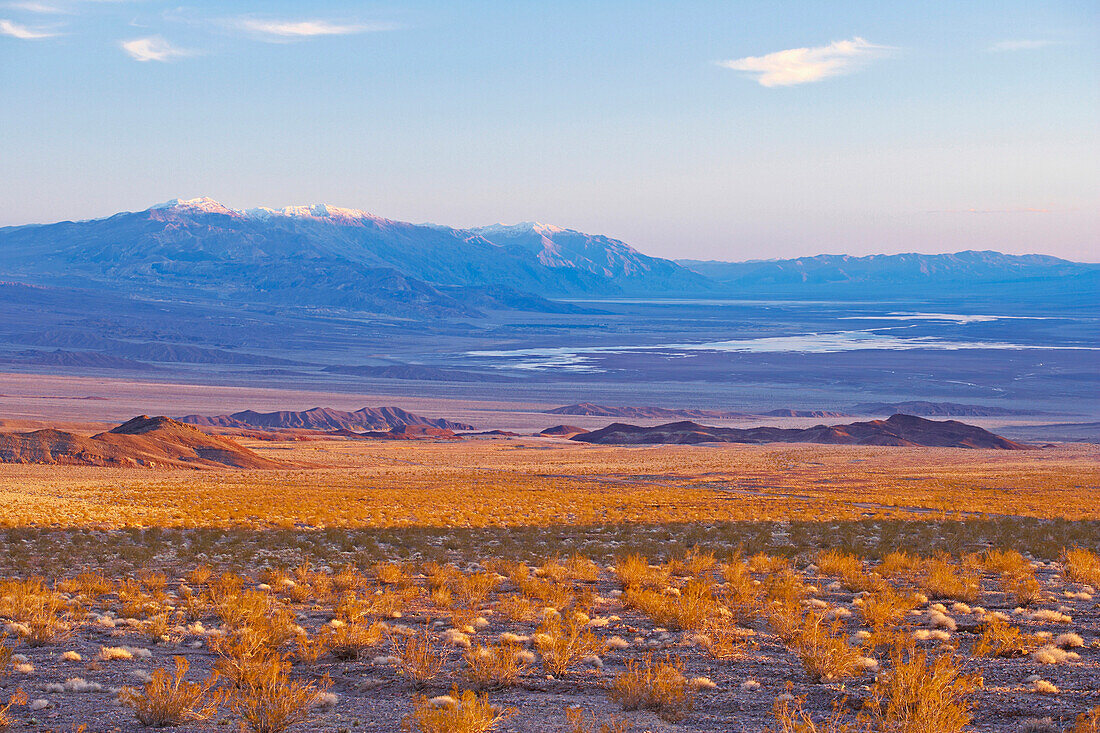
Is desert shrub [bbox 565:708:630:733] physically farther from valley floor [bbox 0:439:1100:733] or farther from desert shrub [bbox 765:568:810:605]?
desert shrub [bbox 765:568:810:605]

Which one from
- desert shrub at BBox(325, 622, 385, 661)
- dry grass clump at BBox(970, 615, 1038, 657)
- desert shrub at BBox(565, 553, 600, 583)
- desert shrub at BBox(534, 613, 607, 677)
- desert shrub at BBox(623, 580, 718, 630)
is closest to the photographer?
desert shrub at BBox(534, 613, 607, 677)

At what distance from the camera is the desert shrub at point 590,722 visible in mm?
5631

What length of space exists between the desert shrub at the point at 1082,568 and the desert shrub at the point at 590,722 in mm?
8779

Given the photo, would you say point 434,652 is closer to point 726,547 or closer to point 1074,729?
point 1074,729

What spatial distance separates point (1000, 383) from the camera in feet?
361

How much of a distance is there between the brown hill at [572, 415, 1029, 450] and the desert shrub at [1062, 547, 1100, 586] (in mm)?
47821

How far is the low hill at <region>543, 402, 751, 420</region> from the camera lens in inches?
3413

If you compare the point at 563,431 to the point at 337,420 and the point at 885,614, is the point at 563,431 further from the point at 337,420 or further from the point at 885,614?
the point at 885,614

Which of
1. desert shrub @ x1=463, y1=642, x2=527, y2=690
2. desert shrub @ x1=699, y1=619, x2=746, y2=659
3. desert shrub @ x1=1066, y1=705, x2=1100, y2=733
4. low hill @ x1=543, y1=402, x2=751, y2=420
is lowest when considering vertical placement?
low hill @ x1=543, y1=402, x2=751, y2=420

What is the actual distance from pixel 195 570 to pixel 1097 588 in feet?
39.5

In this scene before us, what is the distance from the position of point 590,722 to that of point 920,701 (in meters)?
2.12

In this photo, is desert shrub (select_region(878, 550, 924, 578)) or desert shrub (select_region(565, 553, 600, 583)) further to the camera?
desert shrub (select_region(878, 550, 924, 578))

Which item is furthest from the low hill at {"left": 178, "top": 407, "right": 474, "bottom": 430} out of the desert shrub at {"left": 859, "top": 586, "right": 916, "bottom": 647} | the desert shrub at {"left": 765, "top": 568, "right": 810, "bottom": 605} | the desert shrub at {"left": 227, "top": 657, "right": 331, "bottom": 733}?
the desert shrub at {"left": 227, "top": 657, "right": 331, "bottom": 733}

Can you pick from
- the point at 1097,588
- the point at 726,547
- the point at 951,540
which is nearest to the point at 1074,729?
the point at 1097,588
